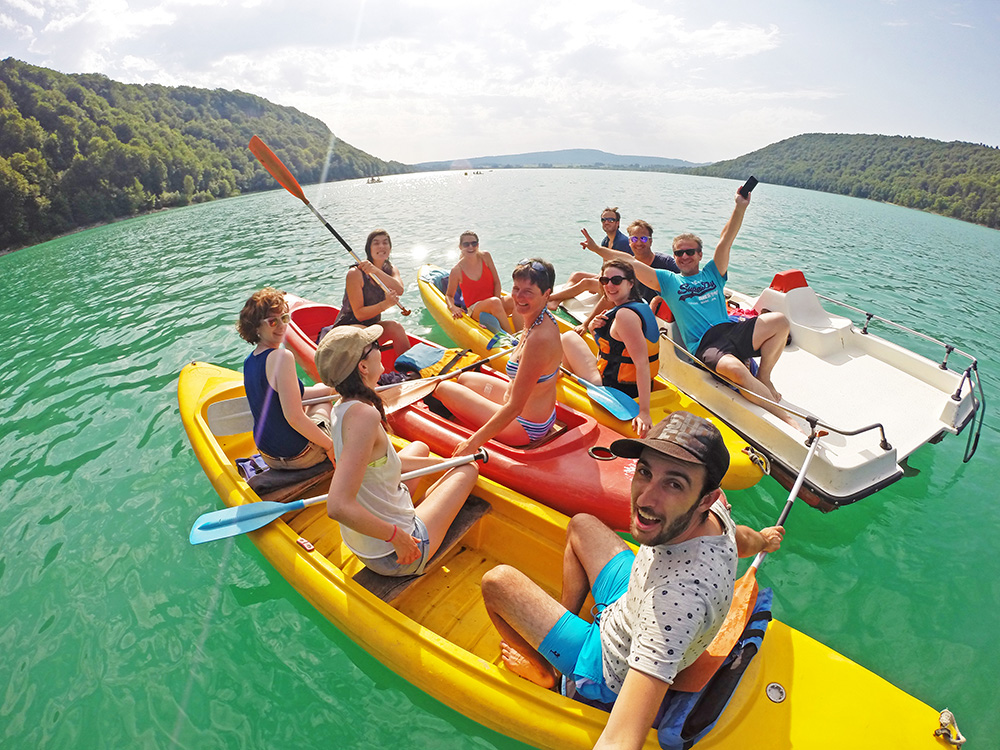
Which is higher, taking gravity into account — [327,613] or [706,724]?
[706,724]

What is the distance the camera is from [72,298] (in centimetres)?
1298

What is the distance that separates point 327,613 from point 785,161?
117m

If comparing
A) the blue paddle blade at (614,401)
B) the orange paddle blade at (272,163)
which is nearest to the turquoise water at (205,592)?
the blue paddle blade at (614,401)

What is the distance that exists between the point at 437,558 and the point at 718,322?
4.25m

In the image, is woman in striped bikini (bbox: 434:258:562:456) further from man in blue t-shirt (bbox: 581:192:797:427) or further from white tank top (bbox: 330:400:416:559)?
man in blue t-shirt (bbox: 581:192:797:427)

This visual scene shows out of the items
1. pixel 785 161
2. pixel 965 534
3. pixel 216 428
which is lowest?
pixel 965 534

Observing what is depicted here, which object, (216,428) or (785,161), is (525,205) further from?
(785,161)

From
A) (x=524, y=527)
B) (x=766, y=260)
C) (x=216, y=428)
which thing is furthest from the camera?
(x=766, y=260)

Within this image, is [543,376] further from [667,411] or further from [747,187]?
[747,187]

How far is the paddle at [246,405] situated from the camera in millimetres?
4719

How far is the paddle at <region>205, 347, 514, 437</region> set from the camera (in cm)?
472

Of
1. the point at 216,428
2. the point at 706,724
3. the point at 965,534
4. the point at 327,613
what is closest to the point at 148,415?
the point at 216,428

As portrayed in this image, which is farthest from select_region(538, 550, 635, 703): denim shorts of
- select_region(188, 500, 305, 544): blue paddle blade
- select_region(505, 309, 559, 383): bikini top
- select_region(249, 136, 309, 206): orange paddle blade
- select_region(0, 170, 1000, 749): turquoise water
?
select_region(249, 136, 309, 206): orange paddle blade

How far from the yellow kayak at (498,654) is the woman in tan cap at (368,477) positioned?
34 centimetres
